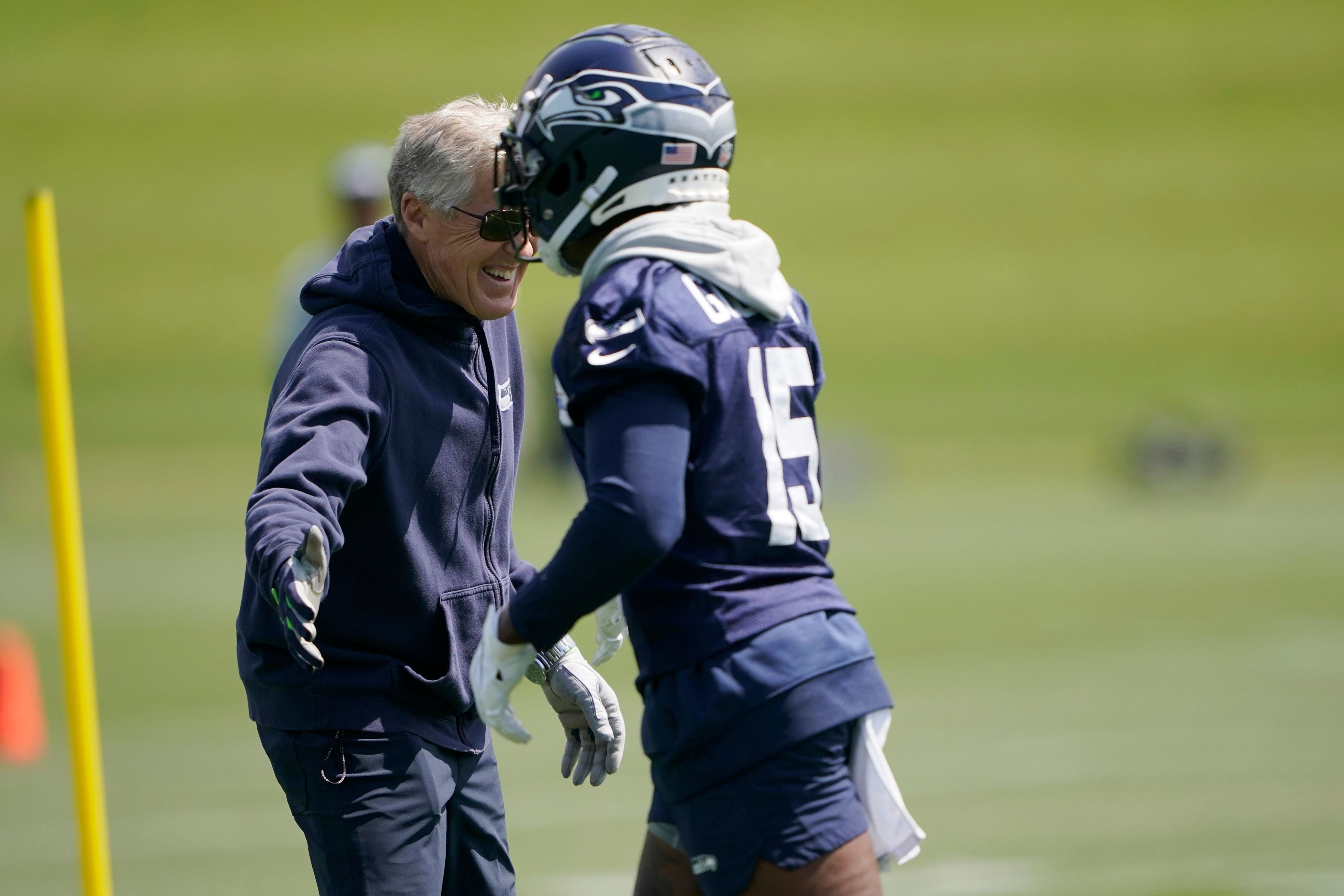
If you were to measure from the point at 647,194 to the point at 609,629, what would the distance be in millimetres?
874

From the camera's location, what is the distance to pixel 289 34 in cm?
2731

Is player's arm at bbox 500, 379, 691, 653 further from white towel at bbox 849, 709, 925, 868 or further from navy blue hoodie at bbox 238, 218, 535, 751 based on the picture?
navy blue hoodie at bbox 238, 218, 535, 751

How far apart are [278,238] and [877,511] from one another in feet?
42.7

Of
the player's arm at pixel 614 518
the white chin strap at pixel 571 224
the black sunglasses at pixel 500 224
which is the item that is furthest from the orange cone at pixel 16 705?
the player's arm at pixel 614 518

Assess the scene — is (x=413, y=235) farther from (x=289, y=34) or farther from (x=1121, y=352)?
(x=289, y=34)

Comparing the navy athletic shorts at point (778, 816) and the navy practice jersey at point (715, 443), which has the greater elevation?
the navy practice jersey at point (715, 443)

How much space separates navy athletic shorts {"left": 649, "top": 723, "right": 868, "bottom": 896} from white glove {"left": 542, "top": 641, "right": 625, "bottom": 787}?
2.37ft

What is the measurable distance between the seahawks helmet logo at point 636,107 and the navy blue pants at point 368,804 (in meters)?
1.15

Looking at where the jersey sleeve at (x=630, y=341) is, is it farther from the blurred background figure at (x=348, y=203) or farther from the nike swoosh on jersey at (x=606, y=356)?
the blurred background figure at (x=348, y=203)

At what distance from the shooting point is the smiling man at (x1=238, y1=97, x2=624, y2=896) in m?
2.82

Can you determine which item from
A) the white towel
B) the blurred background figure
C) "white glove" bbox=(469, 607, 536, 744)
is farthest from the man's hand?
the blurred background figure

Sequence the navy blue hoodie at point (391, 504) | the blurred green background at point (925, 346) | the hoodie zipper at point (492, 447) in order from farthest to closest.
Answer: the blurred green background at point (925, 346)
the hoodie zipper at point (492, 447)
the navy blue hoodie at point (391, 504)

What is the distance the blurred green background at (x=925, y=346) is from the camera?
277 inches

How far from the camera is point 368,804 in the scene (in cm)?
282
